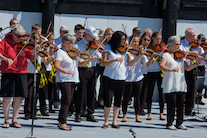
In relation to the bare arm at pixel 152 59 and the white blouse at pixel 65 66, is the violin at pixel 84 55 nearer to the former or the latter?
the white blouse at pixel 65 66

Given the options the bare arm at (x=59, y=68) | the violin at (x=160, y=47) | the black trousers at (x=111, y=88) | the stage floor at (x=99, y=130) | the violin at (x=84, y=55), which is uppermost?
the violin at (x=160, y=47)

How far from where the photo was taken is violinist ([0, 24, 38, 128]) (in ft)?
21.6

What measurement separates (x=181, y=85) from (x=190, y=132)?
88 centimetres

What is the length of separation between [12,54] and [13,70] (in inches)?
10.9

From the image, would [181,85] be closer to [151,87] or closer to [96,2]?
[151,87]

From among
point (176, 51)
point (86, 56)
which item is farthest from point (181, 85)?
point (86, 56)

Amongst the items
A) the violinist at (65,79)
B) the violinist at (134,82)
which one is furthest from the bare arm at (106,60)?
the violinist at (134,82)

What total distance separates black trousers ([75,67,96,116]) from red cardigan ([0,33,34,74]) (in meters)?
1.39

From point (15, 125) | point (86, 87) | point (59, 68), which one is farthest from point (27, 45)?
point (86, 87)

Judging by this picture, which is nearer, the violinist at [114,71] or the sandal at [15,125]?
the sandal at [15,125]

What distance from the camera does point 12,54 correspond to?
21.7ft

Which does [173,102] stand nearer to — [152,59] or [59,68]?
[152,59]

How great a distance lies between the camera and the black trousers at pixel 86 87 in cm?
780

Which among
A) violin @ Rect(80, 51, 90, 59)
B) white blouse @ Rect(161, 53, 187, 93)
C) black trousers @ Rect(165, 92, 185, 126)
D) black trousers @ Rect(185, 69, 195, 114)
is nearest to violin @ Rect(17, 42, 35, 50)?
violin @ Rect(80, 51, 90, 59)
